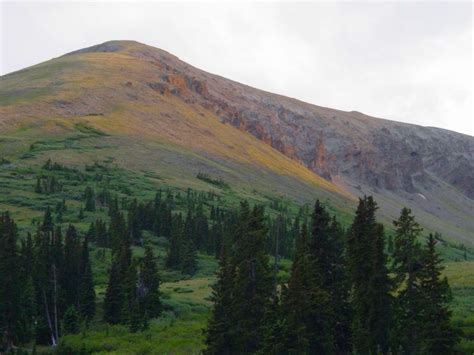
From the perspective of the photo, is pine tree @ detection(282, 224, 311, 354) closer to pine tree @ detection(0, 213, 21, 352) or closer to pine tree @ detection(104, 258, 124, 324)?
pine tree @ detection(0, 213, 21, 352)

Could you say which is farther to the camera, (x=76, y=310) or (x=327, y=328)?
(x=76, y=310)

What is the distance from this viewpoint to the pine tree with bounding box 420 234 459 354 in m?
33.7

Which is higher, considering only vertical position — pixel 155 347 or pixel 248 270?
pixel 248 270

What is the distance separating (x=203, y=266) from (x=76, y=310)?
2994cm

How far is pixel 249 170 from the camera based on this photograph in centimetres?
19688

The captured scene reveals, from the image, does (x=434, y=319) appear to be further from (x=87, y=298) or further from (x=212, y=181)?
(x=212, y=181)

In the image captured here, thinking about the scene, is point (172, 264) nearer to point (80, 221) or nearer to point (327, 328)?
point (80, 221)

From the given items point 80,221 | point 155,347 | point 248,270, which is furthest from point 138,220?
point 248,270

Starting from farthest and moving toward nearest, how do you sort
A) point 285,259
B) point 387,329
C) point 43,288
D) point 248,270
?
1. point 285,259
2. point 43,288
3. point 248,270
4. point 387,329

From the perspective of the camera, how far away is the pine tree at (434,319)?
111 ft

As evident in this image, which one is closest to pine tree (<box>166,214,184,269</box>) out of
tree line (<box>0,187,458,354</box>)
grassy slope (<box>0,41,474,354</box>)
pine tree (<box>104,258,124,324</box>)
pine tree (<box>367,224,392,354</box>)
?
grassy slope (<box>0,41,474,354</box>)

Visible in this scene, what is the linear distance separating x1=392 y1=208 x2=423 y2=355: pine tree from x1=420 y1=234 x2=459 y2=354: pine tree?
45 centimetres

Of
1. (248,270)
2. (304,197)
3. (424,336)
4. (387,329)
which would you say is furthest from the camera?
(304,197)

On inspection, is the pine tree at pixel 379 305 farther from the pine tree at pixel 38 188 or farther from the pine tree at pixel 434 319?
the pine tree at pixel 38 188
